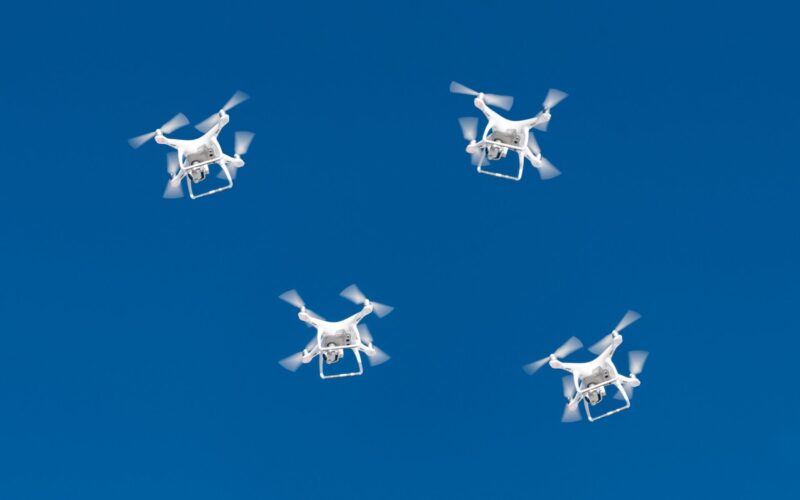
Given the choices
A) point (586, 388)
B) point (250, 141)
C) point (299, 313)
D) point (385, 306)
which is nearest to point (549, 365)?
point (586, 388)

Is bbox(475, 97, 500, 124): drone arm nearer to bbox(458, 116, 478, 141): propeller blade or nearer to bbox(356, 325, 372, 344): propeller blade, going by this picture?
bbox(458, 116, 478, 141): propeller blade

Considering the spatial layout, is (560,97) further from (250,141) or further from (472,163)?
(250,141)

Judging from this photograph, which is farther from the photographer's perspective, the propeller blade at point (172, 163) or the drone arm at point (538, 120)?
the propeller blade at point (172, 163)

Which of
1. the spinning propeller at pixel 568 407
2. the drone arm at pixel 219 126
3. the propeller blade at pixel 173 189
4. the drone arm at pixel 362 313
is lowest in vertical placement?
the spinning propeller at pixel 568 407

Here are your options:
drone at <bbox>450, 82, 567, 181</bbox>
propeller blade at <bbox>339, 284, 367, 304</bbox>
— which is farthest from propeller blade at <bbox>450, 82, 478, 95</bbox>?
propeller blade at <bbox>339, 284, 367, 304</bbox>

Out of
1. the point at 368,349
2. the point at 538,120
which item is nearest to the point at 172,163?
the point at 368,349

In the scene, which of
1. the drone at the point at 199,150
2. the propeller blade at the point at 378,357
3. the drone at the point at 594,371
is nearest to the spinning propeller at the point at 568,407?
the drone at the point at 594,371

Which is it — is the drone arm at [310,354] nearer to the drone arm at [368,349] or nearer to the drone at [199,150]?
the drone arm at [368,349]
